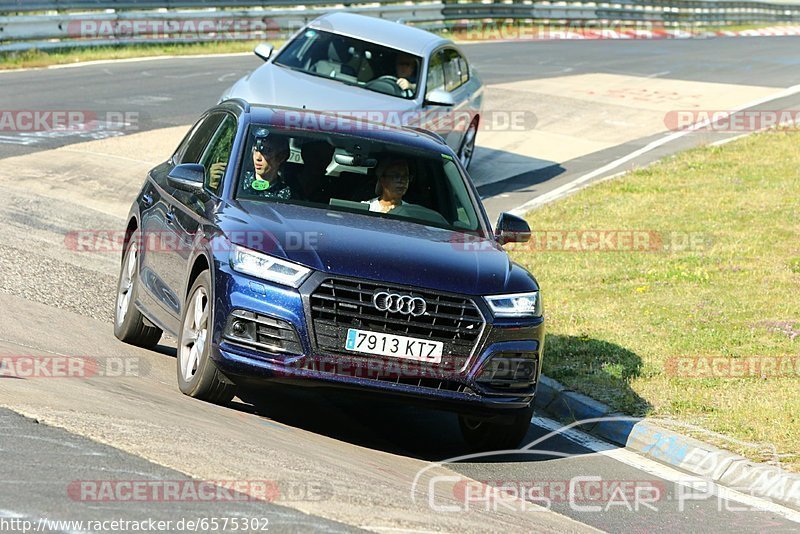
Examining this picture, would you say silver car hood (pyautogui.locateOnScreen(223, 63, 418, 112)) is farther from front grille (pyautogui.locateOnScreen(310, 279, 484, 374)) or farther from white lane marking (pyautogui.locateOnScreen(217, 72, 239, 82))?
white lane marking (pyautogui.locateOnScreen(217, 72, 239, 82))

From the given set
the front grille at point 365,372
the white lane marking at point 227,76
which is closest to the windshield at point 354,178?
the front grille at point 365,372

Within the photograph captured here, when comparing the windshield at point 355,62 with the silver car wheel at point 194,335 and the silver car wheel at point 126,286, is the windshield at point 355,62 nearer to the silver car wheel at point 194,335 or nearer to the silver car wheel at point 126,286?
the silver car wheel at point 126,286

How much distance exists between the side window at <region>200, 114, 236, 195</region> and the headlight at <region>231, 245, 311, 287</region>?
3.58 feet

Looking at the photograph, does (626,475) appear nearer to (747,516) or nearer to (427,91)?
(747,516)

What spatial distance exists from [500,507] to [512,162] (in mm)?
14060

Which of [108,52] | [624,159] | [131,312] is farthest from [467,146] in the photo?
[108,52]

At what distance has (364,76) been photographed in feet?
52.3

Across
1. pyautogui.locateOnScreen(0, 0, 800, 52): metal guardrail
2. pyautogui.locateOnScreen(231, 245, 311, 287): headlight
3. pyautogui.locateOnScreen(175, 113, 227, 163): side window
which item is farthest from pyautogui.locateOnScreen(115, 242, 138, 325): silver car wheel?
pyautogui.locateOnScreen(0, 0, 800, 52): metal guardrail

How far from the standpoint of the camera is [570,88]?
91.7 feet

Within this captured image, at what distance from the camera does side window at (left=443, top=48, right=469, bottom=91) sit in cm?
1738

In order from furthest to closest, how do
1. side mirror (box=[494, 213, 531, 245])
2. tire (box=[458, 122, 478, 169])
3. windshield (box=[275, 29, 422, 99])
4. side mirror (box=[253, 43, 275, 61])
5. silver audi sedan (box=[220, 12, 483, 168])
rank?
tire (box=[458, 122, 478, 169]) → side mirror (box=[253, 43, 275, 61]) → windshield (box=[275, 29, 422, 99]) → silver audi sedan (box=[220, 12, 483, 168]) → side mirror (box=[494, 213, 531, 245])

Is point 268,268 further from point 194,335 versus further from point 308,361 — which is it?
point 194,335

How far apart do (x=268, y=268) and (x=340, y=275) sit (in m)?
0.39

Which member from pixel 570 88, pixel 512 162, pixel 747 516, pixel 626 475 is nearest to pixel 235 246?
pixel 626 475
